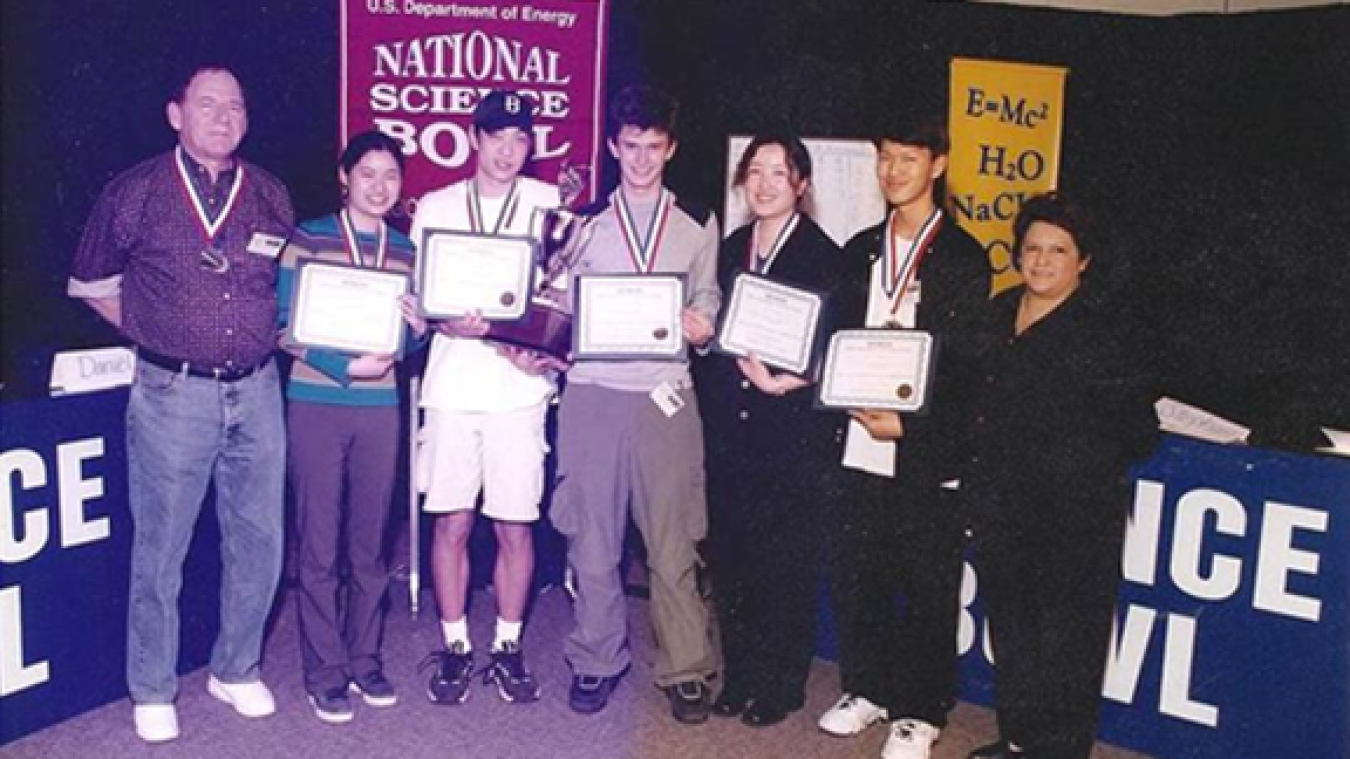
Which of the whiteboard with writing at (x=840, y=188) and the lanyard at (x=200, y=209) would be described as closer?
the lanyard at (x=200, y=209)

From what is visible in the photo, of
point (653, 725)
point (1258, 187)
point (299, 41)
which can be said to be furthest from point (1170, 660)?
point (299, 41)

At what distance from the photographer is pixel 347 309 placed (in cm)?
376

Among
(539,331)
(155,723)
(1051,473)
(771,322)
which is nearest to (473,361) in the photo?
(539,331)

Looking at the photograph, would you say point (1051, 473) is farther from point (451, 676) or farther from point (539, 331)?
point (451, 676)

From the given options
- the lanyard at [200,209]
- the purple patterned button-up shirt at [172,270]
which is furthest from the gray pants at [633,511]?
the lanyard at [200,209]

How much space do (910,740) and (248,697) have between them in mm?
1864

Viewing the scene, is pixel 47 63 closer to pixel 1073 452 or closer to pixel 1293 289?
pixel 1073 452

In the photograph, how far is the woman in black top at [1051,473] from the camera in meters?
3.45

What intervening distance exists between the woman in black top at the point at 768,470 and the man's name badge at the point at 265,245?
3.95 feet

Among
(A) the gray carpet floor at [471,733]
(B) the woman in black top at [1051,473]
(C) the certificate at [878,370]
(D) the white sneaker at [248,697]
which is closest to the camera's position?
(B) the woman in black top at [1051,473]

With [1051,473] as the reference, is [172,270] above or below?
above

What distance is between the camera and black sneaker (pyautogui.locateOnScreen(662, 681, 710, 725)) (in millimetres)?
4027

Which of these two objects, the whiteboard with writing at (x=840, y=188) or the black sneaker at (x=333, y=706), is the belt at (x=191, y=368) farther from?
the whiteboard with writing at (x=840, y=188)

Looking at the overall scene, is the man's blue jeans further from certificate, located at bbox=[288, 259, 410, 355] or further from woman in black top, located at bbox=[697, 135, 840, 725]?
woman in black top, located at bbox=[697, 135, 840, 725]
